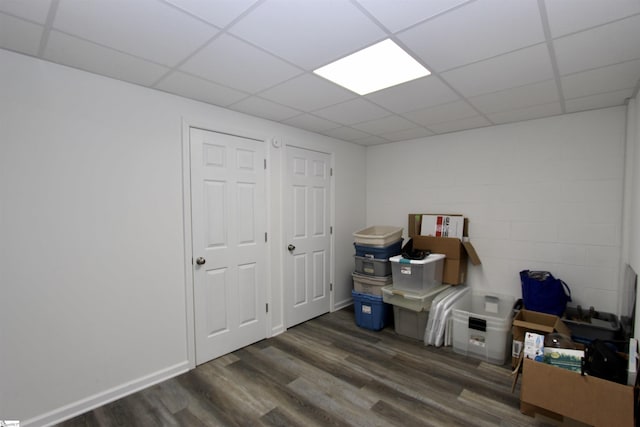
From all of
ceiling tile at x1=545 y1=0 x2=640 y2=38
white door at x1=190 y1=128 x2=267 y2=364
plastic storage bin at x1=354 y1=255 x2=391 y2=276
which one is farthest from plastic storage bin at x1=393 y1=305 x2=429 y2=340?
ceiling tile at x1=545 y1=0 x2=640 y2=38

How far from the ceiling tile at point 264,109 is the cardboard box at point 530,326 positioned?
9.51ft

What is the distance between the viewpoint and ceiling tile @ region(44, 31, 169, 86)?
1719mm

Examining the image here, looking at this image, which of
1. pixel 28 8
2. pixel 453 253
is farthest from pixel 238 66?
pixel 453 253

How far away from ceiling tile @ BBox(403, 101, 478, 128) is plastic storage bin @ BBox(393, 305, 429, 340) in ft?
6.94

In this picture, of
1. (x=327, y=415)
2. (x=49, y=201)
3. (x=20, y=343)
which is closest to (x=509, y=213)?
(x=327, y=415)

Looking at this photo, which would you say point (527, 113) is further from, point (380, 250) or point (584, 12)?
point (380, 250)

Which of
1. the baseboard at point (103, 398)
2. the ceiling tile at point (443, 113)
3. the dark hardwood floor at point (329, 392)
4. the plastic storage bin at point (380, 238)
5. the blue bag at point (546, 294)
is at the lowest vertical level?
the dark hardwood floor at point (329, 392)

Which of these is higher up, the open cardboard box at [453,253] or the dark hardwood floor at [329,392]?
the open cardboard box at [453,253]

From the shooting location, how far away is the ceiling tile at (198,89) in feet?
7.25

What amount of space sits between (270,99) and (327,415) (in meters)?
2.56

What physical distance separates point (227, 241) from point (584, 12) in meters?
2.94

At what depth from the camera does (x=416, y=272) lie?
10.7ft

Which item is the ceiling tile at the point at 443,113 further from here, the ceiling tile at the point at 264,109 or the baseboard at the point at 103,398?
the baseboard at the point at 103,398

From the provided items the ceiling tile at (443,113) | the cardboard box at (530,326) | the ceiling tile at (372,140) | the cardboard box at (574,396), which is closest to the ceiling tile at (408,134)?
the ceiling tile at (372,140)
